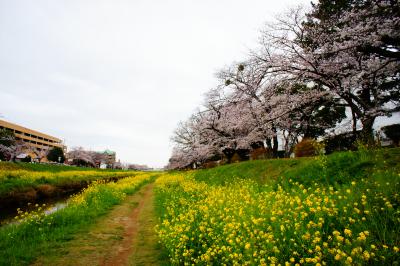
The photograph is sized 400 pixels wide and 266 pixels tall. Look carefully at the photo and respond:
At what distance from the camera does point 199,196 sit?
11797 millimetres

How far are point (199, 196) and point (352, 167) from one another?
5.65m

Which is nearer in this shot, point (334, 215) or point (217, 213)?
point (334, 215)

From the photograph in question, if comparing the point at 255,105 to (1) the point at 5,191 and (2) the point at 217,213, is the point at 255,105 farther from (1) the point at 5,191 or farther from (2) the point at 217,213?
(1) the point at 5,191

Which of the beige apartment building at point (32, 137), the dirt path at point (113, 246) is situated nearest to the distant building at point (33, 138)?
the beige apartment building at point (32, 137)

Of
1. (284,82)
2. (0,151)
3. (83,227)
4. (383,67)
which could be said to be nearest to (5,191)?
(83,227)

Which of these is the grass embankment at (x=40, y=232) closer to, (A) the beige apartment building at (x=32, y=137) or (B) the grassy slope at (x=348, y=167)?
(B) the grassy slope at (x=348, y=167)

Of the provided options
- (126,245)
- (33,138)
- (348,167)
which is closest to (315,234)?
(348,167)

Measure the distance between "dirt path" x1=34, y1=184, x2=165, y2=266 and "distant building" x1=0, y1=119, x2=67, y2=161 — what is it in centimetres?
9217

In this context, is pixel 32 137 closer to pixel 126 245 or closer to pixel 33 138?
pixel 33 138

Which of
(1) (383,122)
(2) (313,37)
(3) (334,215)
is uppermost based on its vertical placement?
(2) (313,37)

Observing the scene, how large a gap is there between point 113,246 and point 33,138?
453 ft

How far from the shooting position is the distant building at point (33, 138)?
3988 inches

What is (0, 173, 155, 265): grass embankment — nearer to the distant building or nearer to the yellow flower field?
the yellow flower field

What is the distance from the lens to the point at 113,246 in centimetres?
821
